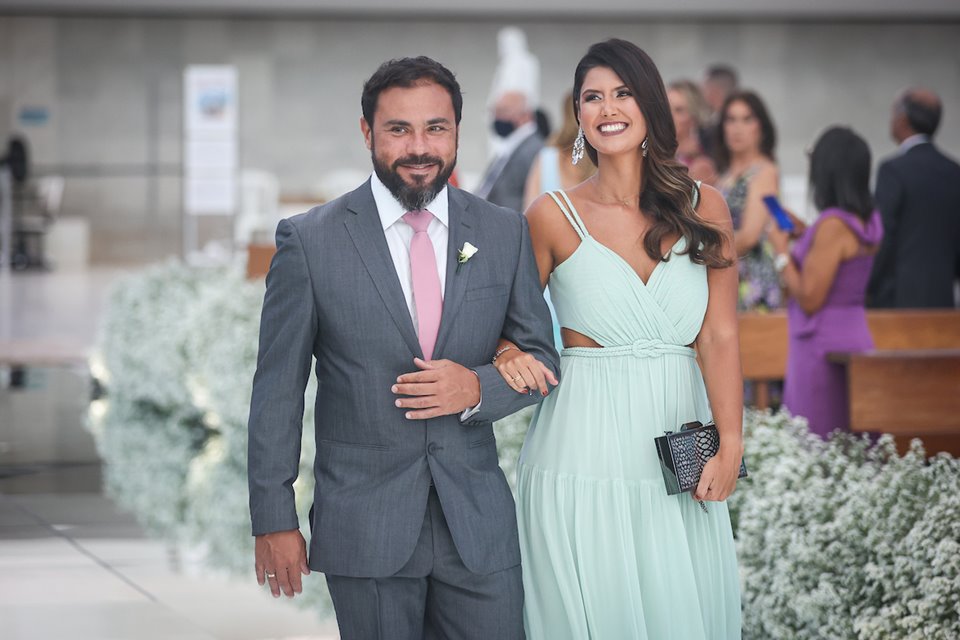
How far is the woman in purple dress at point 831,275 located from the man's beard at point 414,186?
2.72 metres

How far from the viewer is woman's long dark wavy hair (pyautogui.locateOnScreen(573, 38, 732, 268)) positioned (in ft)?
8.75

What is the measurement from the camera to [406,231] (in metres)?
2.51

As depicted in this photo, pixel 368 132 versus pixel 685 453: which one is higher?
pixel 368 132

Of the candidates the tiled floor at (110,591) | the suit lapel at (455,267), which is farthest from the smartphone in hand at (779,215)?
the suit lapel at (455,267)

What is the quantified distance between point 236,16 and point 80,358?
1322 cm

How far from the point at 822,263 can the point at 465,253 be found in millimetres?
2706

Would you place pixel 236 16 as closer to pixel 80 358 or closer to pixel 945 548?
pixel 80 358

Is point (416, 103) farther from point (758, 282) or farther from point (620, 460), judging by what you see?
point (758, 282)

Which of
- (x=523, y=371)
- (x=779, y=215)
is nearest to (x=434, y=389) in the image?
(x=523, y=371)

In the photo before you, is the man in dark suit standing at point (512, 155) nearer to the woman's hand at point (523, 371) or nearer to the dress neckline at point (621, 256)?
the dress neckline at point (621, 256)

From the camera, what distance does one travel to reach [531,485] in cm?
280

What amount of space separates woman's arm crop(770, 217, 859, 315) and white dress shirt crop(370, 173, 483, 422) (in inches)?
105

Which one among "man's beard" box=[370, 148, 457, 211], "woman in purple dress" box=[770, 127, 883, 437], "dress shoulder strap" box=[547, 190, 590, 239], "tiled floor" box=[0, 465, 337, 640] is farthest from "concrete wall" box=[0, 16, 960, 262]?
"man's beard" box=[370, 148, 457, 211]

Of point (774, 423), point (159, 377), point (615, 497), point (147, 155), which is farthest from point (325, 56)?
point (615, 497)
